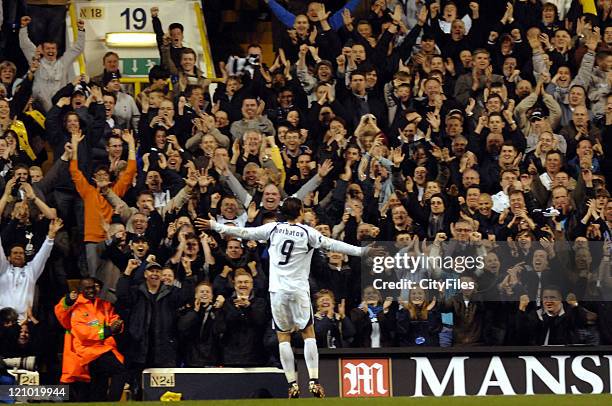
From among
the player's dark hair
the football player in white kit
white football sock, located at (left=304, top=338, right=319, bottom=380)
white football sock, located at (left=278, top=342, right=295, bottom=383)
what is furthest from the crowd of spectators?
the player's dark hair

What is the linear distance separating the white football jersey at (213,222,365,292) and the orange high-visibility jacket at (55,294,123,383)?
213cm

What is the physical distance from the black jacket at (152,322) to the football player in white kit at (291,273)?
1.63m

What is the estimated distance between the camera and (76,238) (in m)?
20.0

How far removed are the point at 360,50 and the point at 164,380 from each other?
6.05m

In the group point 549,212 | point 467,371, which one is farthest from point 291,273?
point 549,212

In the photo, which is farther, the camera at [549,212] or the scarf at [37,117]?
the scarf at [37,117]

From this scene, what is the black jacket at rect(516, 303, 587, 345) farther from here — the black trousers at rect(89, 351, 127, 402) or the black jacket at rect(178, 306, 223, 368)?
the black trousers at rect(89, 351, 127, 402)

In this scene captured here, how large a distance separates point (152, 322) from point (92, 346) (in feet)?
2.37

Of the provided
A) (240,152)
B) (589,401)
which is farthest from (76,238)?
(589,401)

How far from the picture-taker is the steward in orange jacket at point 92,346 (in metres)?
18.0

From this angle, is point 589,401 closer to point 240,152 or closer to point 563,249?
point 563,249

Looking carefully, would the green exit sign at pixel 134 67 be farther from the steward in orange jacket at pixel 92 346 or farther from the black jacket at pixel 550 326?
the black jacket at pixel 550 326
